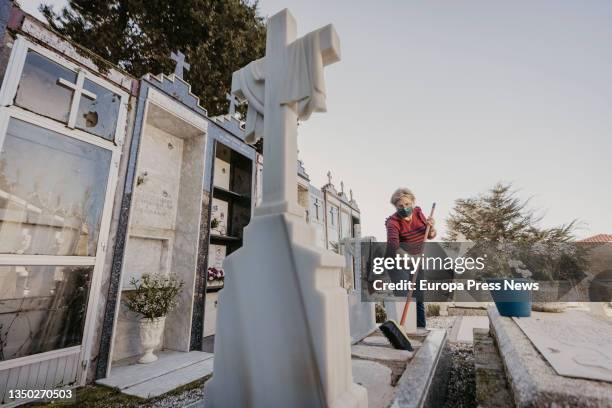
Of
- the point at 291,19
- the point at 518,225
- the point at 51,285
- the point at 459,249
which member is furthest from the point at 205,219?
the point at 518,225

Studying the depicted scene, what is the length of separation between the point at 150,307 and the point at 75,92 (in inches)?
128

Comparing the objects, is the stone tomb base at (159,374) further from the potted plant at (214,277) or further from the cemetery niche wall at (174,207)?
the potted plant at (214,277)

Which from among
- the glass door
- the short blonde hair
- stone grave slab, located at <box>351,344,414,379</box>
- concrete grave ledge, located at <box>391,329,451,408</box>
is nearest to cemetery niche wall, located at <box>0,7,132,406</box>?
the glass door

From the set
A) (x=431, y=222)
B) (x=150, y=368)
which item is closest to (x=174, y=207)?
(x=150, y=368)

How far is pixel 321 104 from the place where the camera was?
176 centimetres

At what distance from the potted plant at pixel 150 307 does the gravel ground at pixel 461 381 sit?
4149 mm

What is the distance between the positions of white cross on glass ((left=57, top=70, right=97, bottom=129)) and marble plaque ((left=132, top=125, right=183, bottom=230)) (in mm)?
A: 1533

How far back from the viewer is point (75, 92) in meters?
3.77

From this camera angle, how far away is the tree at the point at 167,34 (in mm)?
8070

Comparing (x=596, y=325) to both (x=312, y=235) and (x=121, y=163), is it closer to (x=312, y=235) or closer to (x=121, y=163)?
(x=312, y=235)

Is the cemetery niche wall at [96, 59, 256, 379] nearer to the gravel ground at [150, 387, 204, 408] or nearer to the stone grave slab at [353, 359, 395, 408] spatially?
the gravel ground at [150, 387, 204, 408]

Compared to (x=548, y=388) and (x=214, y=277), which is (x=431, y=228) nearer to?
(x=548, y=388)

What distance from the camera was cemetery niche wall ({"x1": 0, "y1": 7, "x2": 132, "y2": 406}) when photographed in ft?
10.2

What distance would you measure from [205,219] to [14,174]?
286cm
